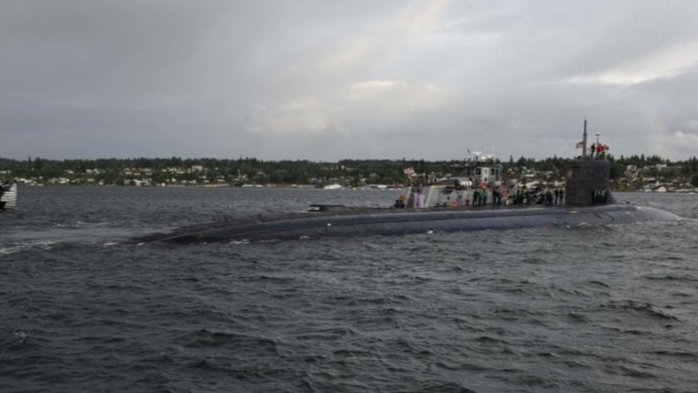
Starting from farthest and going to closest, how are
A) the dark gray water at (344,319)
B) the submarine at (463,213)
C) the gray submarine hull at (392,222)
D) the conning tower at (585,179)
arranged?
1. the conning tower at (585,179)
2. the submarine at (463,213)
3. the gray submarine hull at (392,222)
4. the dark gray water at (344,319)

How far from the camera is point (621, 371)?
1309cm

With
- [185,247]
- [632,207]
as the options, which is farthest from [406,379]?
[632,207]

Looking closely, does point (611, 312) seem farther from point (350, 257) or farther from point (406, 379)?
point (350, 257)

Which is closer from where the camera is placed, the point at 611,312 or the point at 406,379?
the point at 406,379

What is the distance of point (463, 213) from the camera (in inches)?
1518

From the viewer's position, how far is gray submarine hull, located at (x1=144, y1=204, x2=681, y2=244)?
32.1 m

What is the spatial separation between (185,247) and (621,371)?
67.8ft

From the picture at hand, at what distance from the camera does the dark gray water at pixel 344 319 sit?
41.4 ft

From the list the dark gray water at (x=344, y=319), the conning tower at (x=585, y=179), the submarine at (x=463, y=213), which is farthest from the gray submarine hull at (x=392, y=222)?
the dark gray water at (x=344, y=319)

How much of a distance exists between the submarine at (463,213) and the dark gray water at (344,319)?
2.10m

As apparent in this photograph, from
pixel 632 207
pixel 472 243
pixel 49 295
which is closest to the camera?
pixel 49 295

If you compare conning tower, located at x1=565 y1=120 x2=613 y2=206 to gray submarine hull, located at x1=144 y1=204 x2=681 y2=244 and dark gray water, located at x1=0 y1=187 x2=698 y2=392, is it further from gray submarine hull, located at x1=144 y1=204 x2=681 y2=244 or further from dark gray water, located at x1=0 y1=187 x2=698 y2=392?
dark gray water, located at x1=0 y1=187 x2=698 y2=392

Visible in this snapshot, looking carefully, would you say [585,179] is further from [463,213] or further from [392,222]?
[392,222]

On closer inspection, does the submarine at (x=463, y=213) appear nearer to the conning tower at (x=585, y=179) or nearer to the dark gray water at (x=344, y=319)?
the conning tower at (x=585, y=179)
